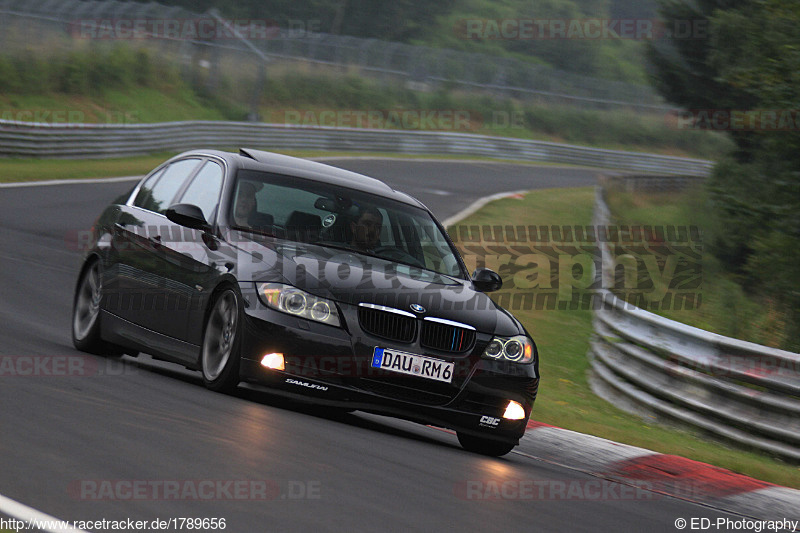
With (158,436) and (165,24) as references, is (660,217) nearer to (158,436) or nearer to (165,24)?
(165,24)

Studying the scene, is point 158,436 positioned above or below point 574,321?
above

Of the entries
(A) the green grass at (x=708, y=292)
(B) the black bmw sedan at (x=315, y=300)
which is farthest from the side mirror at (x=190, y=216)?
(A) the green grass at (x=708, y=292)

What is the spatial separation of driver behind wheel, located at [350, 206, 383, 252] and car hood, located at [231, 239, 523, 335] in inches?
8.3

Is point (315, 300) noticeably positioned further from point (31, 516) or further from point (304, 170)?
point (31, 516)

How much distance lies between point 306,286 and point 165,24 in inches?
1455

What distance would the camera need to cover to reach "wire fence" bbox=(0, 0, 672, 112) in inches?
1475

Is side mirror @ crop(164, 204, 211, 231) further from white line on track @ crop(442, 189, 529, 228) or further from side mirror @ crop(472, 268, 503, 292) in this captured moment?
white line on track @ crop(442, 189, 529, 228)

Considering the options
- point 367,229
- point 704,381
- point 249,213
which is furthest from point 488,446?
point 704,381

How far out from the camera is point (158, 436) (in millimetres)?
5773

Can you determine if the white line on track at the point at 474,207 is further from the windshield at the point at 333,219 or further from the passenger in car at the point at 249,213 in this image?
the passenger in car at the point at 249,213

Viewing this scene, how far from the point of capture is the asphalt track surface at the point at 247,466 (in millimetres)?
4695

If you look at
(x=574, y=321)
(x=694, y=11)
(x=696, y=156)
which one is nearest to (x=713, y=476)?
(x=574, y=321)

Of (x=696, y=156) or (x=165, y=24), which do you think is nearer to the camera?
(x=165, y=24)

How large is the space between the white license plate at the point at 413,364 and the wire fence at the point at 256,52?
102ft
